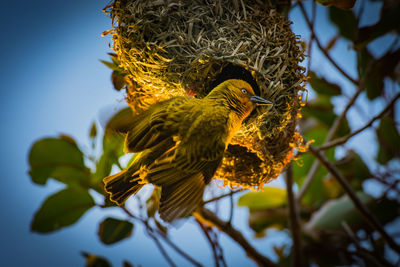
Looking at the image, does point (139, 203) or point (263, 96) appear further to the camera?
point (139, 203)

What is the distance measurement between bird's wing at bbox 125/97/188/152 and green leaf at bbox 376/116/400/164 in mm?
1253

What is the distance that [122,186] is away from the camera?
22.3 inches

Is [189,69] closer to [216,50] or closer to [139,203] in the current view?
[216,50]

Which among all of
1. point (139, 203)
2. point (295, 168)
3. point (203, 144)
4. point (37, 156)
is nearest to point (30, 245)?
point (37, 156)

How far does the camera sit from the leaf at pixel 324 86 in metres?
1.40

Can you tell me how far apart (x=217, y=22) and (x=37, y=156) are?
77 cm

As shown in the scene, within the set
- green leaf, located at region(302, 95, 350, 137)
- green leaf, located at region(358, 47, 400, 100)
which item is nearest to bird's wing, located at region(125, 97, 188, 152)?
green leaf, located at region(358, 47, 400, 100)

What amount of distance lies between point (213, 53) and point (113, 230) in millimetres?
693

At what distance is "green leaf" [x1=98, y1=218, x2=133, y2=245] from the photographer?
1015 millimetres

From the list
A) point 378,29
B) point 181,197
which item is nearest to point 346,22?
Answer: point 378,29

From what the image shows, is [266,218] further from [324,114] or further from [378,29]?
[378,29]

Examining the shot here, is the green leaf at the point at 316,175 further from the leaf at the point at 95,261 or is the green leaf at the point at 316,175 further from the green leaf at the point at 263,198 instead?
the leaf at the point at 95,261

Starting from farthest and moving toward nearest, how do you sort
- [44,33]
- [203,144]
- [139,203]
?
[44,33], [139,203], [203,144]

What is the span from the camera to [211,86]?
2.36 ft
